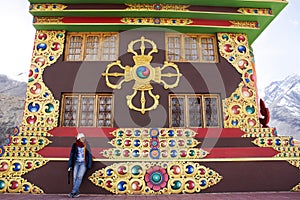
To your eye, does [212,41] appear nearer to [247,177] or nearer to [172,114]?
[172,114]

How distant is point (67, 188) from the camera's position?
6.97 meters

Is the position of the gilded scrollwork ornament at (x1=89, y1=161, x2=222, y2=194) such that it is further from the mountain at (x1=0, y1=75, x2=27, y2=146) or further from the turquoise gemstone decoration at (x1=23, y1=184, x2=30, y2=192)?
the mountain at (x1=0, y1=75, x2=27, y2=146)

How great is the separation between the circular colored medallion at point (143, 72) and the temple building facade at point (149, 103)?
0.13 feet

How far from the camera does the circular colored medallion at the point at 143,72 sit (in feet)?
29.5

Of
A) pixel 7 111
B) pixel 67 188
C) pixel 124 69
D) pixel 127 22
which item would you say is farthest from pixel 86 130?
pixel 7 111

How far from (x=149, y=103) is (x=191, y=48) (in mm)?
2948

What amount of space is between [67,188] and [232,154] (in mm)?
5162

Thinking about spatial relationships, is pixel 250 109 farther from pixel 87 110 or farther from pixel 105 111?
pixel 87 110

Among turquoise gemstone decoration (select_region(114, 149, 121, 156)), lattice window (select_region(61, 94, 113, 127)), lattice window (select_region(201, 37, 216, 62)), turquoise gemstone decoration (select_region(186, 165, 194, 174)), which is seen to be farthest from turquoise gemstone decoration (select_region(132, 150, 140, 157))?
lattice window (select_region(201, 37, 216, 62))

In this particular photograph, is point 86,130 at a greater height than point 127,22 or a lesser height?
lesser

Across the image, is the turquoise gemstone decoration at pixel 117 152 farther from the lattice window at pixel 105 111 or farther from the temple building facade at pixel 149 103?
the lattice window at pixel 105 111

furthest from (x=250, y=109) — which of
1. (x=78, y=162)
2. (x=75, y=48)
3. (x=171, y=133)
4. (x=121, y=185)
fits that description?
(x=75, y=48)

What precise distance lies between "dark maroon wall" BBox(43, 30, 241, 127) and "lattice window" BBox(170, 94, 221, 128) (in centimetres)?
25

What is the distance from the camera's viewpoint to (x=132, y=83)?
8.99 meters
